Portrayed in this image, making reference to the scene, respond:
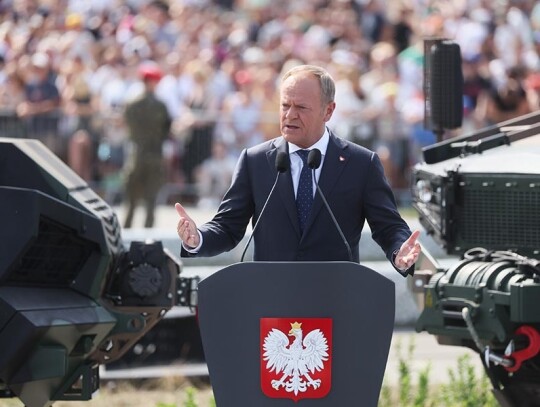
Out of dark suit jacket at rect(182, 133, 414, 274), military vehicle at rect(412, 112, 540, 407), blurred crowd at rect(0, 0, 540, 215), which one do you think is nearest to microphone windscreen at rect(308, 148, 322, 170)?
dark suit jacket at rect(182, 133, 414, 274)

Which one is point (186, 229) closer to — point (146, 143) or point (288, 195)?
point (288, 195)

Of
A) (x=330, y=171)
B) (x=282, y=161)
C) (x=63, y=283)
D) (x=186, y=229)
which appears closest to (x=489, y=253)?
(x=330, y=171)

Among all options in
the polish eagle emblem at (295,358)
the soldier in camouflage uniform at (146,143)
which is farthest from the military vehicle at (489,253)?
the soldier in camouflage uniform at (146,143)

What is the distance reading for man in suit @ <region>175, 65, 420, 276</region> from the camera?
6164 mm

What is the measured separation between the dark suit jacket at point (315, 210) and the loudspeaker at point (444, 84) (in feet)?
10.3

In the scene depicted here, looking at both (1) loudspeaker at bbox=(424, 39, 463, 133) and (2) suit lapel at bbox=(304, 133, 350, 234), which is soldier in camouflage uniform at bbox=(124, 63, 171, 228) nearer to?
(1) loudspeaker at bbox=(424, 39, 463, 133)

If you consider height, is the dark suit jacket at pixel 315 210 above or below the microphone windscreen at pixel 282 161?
below

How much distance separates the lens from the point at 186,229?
19.5 ft

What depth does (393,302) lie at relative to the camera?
18.3 ft

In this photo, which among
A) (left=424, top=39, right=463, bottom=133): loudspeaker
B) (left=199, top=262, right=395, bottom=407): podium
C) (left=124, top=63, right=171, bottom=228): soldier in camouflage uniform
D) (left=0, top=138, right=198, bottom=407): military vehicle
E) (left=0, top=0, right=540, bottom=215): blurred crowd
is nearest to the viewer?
(left=199, top=262, right=395, bottom=407): podium

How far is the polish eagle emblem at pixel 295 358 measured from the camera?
5.50 m

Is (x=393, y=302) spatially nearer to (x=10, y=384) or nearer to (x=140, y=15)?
(x=10, y=384)

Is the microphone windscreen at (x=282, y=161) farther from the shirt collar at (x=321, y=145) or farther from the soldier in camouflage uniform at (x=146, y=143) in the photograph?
the soldier in camouflage uniform at (x=146, y=143)

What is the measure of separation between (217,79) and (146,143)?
2.06m
